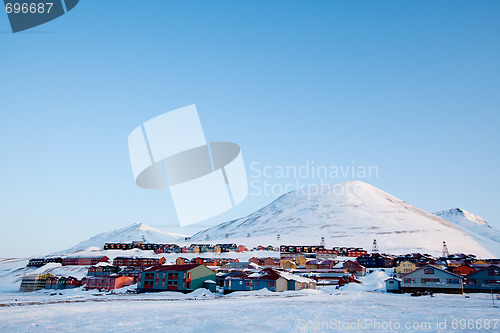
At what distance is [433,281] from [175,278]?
126 feet

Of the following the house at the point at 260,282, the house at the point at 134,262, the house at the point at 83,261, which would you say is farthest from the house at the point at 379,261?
the house at the point at 83,261

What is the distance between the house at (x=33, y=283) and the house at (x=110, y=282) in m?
14.8

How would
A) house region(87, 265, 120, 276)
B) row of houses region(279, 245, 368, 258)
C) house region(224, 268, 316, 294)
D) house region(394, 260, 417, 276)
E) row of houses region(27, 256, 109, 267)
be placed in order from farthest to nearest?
row of houses region(279, 245, 368, 258) < row of houses region(27, 256, 109, 267) < house region(87, 265, 120, 276) < house region(394, 260, 417, 276) < house region(224, 268, 316, 294)

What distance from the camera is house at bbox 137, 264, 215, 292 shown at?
2270 inches

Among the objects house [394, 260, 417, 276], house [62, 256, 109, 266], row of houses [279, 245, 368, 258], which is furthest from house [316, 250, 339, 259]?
house [62, 256, 109, 266]

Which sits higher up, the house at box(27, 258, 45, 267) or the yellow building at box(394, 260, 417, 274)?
the yellow building at box(394, 260, 417, 274)

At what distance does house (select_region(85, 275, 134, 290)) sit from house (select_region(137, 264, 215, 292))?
11270 millimetres

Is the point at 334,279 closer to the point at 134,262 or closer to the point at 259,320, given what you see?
the point at 259,320

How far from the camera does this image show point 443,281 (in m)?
51.6

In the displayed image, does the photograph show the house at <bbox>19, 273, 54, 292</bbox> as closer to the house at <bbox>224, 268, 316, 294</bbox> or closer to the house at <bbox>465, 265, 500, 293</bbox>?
the house at <bbox>224, 268, 316, 294</bbox>

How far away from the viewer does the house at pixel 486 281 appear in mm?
51594

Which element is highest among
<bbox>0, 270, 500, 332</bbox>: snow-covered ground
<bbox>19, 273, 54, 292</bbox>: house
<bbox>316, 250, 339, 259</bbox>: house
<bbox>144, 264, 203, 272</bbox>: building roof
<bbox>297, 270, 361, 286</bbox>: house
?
<bbox>144, 264, 203, 272</bbox>: building roof

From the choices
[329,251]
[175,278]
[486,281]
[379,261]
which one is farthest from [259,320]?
[329,251]

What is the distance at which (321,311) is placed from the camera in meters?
29.1
